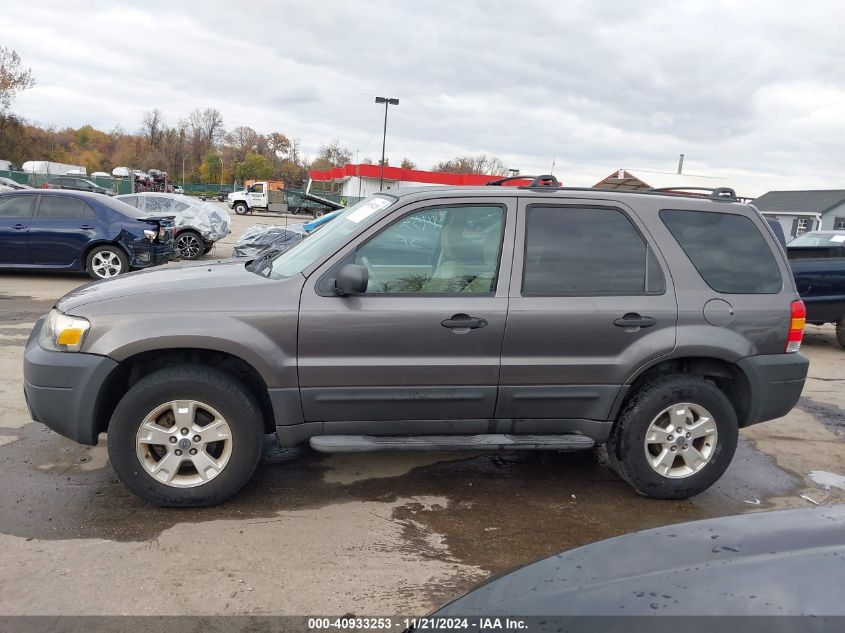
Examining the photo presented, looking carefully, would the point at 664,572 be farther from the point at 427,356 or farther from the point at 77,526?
the point at 77,526

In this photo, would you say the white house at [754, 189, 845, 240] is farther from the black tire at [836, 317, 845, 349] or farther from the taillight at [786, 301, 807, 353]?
the taillight at [786, 301, 807, 353]

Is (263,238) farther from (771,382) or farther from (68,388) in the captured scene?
(771,382)

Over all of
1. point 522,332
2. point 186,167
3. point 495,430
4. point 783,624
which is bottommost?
point 495,430

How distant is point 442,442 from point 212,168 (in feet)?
328

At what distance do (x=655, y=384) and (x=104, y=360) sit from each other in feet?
→ 10.7

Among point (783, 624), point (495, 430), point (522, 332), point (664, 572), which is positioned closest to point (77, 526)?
point (495, 430)

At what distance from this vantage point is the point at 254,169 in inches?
3583

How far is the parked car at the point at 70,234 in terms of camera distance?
11062mm

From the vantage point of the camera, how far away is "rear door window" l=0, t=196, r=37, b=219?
436 inches

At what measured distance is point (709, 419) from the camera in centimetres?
406

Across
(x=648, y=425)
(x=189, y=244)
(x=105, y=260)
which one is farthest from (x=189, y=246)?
(x=648, y=425)

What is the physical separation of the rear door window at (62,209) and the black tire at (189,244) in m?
3.56

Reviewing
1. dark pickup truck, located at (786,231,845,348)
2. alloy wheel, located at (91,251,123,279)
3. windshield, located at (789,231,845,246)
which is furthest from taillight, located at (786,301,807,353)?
alloy wheel, located at (91,251,123,279)

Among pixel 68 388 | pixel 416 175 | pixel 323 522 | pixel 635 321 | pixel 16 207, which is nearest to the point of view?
pixel 68 388
